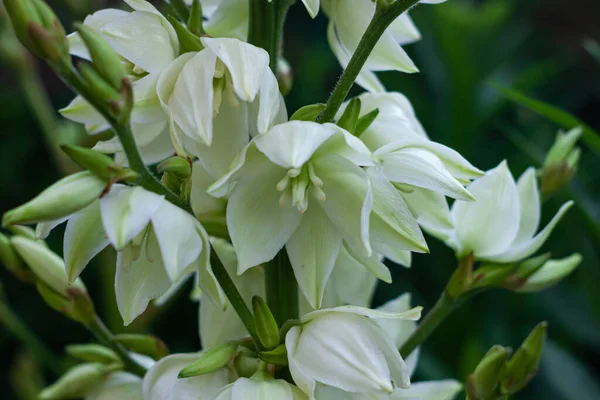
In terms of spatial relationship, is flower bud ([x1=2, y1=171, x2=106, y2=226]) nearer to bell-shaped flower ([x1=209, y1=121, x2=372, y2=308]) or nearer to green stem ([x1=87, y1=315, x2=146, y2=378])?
bell-shaped flower ([x1=209, y1=121, x2=372, y2=308])

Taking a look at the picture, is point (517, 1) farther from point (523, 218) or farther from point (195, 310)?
point (523, 218)

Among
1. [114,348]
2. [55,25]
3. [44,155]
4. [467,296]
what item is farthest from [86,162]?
[44,155]

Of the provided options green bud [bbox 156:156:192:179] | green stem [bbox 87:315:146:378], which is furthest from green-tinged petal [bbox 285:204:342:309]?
green stem [bbox 87:315:146:378]

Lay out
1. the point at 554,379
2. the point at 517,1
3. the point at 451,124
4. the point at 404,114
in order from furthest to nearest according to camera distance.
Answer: the point at 517,1 < the point at 451,124 < the point at 554,379 < the point at 404,114

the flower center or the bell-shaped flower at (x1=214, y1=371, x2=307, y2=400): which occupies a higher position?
the flower center

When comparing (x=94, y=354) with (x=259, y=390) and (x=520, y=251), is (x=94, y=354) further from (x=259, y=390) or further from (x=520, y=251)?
(x=520, y=251)

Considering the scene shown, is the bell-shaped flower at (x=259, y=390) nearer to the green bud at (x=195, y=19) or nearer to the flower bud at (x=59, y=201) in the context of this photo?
the flower bud at (x=59, y=201)
